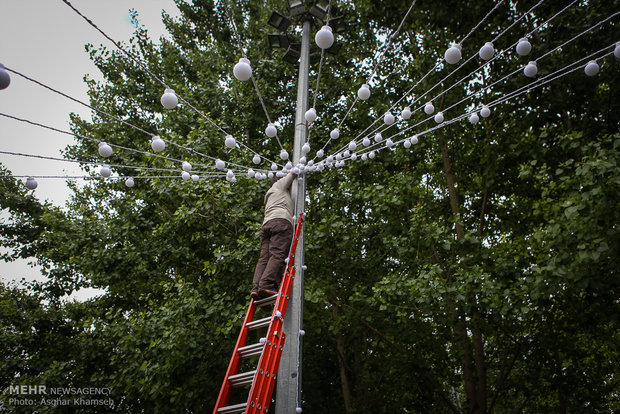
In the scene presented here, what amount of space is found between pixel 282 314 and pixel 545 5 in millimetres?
4626

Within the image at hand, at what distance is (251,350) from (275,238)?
37.5 inches

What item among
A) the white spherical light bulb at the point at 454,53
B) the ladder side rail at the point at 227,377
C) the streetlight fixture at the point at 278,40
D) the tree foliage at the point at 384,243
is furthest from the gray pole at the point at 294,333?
the tree foliage at the point at 384,243

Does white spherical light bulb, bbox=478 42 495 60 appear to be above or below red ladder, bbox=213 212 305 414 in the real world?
above

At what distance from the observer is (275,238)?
3.68m

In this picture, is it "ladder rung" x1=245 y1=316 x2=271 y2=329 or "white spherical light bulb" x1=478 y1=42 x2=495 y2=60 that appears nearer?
"white spherical light bulb" x1=478 y1=42 x2=495 y2=60

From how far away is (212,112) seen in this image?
8.34 meters

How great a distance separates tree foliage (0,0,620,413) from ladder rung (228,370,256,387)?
243 centimetres

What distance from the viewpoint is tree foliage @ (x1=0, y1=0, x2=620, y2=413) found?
15.7 ft

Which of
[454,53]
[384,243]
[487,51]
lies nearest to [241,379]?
[454,53]

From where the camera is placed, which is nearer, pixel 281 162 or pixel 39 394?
pixel 39 394

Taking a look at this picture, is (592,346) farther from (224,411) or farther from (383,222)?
(224,411)

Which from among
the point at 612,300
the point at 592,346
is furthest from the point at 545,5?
the point at 592,346

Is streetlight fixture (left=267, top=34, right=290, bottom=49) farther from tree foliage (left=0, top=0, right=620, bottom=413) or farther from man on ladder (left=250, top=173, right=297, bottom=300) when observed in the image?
man on ladder (left=250, top=173, right=297, bottom=300)

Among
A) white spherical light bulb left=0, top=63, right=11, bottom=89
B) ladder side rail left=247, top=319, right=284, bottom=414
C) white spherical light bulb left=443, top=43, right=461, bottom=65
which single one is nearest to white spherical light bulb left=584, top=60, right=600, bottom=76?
white spherical light bulb left=443, top=43, right=461, bottom=65
